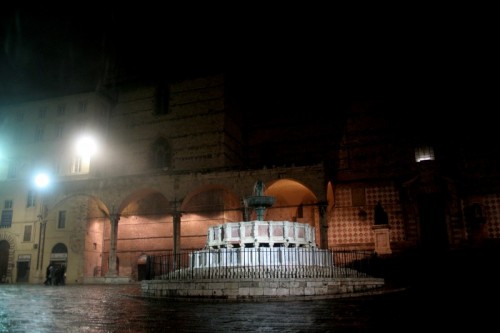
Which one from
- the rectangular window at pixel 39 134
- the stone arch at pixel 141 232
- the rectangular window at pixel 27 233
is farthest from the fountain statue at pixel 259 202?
the rectangular window at pixel 39 134

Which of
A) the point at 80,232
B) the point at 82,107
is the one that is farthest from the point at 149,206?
the point at 82,107

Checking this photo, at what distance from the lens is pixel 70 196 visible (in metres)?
25.0

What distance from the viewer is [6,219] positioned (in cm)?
2738

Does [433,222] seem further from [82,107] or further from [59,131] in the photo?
[59,131]

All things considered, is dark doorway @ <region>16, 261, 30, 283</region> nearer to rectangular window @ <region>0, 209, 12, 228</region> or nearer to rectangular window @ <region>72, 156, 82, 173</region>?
rectangular window @ <region>0, 209, 12, 228</region>

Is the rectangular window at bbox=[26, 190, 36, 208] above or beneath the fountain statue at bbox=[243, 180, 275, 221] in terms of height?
above

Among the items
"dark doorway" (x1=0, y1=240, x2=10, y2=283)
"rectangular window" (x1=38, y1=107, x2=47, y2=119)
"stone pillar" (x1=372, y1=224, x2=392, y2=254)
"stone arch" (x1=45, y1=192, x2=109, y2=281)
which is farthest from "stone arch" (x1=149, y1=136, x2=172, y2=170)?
"stone pillar" (x1=372, y1=224, x2=392, y2=254)

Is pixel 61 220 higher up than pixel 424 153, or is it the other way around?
pixel 424 153

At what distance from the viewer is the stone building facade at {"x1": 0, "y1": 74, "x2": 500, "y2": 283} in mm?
22219

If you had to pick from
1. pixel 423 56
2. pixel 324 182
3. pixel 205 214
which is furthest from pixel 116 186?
pixel 423 56

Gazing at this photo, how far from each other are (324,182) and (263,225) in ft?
23.9

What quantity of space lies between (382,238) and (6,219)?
24733mm

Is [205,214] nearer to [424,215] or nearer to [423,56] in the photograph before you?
[424,215]

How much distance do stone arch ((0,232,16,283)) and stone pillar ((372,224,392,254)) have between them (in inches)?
915
